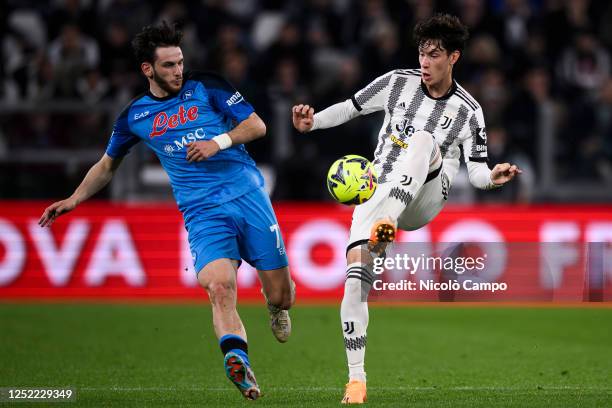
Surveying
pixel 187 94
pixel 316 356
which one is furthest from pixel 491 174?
pixel 316 356

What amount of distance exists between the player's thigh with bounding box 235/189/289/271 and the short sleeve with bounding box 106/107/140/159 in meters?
0.85

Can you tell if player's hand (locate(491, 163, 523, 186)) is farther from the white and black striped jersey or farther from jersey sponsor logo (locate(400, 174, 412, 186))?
jersey sponsor logo (locate(400, 174, 412, 186))

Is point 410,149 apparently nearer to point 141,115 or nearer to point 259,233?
point 259,233

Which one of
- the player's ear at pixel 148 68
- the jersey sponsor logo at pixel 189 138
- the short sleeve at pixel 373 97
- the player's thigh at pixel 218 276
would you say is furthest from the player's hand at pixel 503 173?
the player's ear at pixel 148 68

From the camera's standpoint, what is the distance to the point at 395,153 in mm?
7680

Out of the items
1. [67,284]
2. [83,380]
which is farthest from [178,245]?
[83,380]

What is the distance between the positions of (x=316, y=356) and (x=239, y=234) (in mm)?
2656

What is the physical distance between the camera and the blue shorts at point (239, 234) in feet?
24.2

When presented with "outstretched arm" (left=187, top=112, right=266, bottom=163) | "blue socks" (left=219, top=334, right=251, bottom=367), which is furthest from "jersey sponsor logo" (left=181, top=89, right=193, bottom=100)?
"blue socks" (left=219, top=334, right=251, bottom=367)

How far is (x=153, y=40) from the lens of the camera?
745 cm

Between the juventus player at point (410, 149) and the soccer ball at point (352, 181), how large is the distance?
0.61 ft

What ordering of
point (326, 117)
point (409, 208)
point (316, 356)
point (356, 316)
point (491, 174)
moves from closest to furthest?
point (356, 316) < point (491, 174) < point (326, 117) < point (409, 208) < point (316, 356)

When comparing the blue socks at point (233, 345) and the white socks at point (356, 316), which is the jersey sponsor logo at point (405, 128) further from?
the blue socks at point (233, 345)

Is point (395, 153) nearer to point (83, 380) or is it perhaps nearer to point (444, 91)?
point (444, 91)
